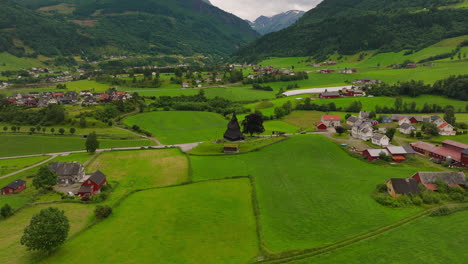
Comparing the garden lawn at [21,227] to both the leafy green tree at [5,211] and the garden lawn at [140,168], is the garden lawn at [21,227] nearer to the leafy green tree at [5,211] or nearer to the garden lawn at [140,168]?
the leafy green tree at [5,211]

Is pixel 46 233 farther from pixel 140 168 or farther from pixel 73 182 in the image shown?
pixel 140 168

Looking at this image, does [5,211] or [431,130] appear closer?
[5,211]

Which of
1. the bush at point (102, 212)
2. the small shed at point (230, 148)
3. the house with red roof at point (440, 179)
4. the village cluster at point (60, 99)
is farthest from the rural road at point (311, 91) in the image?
the bush at point (102, 212)

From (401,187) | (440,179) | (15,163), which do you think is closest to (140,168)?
(15,163)

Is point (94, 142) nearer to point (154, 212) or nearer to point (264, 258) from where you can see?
point (154, 212)

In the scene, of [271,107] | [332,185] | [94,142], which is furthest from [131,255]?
[271,107]

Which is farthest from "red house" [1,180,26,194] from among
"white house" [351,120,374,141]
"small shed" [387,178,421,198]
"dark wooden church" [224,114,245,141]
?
"white house" [351,120,374,141]
